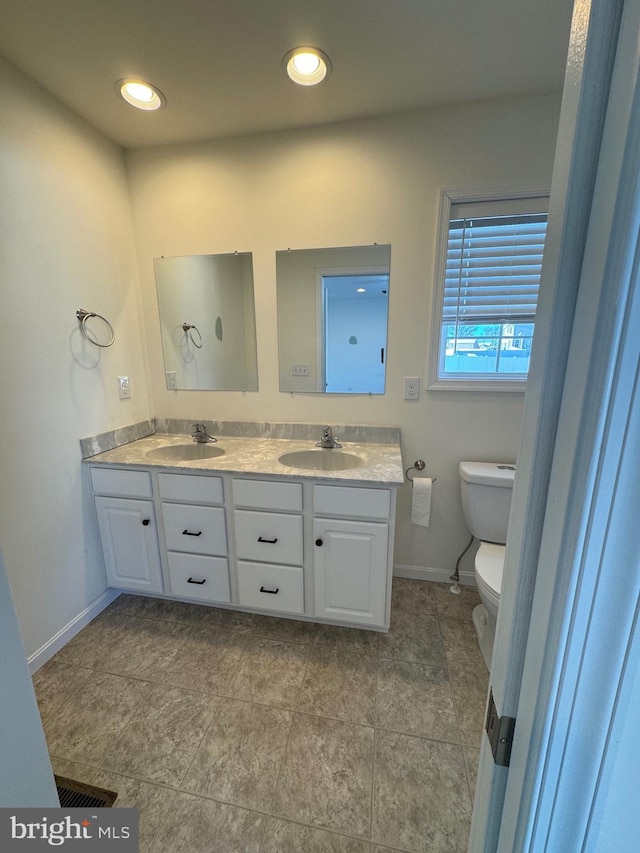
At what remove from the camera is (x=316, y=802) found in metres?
1.07

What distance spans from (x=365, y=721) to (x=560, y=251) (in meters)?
1.62

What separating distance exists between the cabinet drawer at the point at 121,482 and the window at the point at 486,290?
1.59 metres

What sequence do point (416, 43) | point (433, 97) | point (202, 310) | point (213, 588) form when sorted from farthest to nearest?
1. point (202, 310)
2. point (213, 588)
3. point (433, 97)
4. point (416, 43)

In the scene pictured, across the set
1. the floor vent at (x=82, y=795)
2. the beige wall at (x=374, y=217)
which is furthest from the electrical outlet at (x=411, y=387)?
the floor vent at (x=82, y=795)

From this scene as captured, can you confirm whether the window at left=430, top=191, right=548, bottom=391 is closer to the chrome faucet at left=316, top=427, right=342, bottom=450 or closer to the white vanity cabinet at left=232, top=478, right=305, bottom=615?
the chrome faucet at left=316, top=427, right=342, bottom=450

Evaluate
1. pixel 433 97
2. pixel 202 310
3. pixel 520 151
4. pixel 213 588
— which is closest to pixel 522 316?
pixel 520 151

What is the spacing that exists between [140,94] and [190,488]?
176 centimetres

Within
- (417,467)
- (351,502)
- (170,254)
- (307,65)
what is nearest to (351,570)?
(351,502)

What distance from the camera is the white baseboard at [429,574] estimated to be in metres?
2.05

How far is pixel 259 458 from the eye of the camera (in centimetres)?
174

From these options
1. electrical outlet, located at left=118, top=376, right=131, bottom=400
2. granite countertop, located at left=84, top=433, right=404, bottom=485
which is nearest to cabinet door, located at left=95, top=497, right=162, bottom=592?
granite countertop, located at left=84, top=433, right=404, bottom=485

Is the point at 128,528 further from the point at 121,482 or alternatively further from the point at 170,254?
the point at 170,254

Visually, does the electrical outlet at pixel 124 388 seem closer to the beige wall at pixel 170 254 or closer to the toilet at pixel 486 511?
the beige wall at pixel 170 254

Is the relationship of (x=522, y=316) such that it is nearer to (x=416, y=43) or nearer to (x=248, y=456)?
(x=416, y=43)
